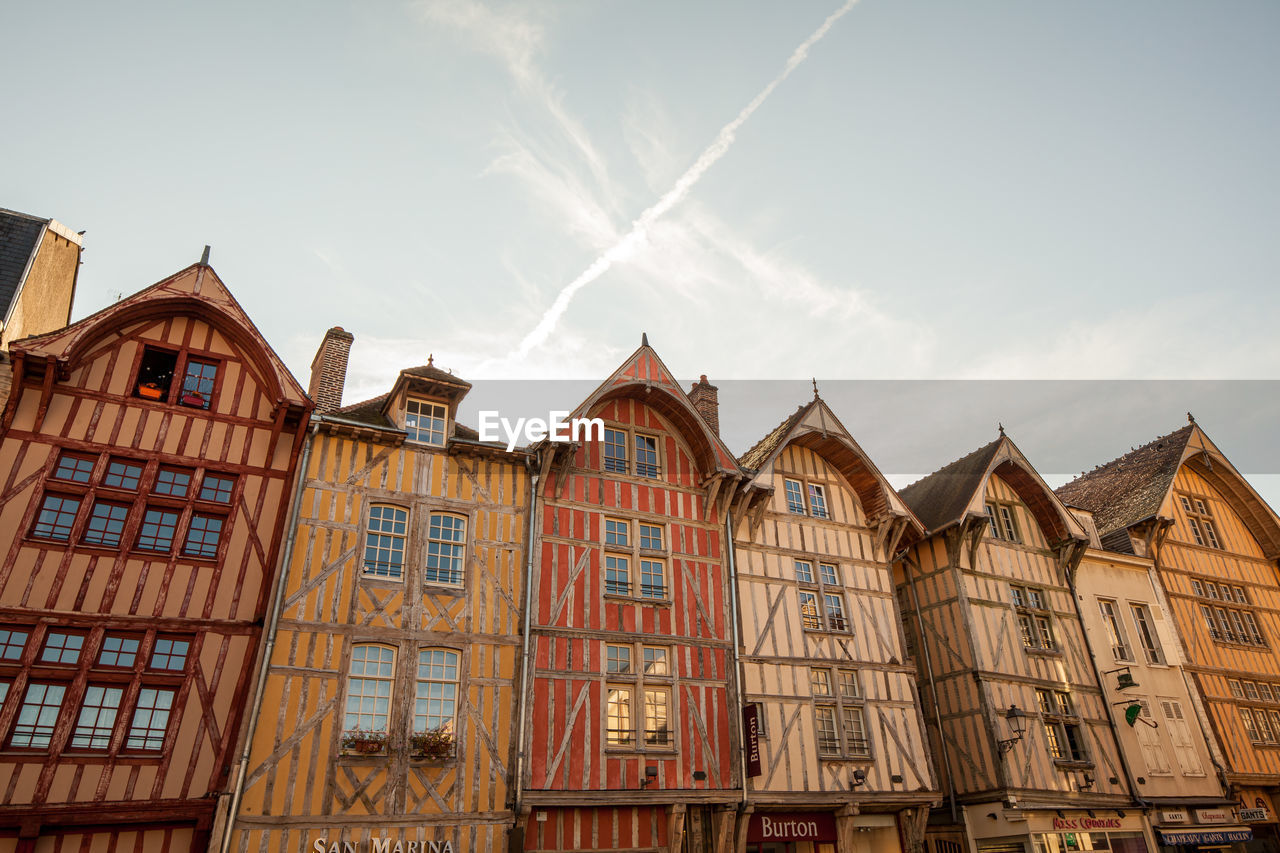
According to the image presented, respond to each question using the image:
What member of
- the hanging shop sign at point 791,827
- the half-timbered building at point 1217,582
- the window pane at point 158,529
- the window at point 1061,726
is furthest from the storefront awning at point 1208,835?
the window pane at point 158,529

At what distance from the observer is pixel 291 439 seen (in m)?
15.0


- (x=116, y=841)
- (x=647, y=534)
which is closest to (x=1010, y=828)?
(x=647, y=534)

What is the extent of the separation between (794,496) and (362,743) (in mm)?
10769

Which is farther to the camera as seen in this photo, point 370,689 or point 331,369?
point 331,369

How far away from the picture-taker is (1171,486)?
2500 centimetres

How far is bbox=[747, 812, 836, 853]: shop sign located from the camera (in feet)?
52.4

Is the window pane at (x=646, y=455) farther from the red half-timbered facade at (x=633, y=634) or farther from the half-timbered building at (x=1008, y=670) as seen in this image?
the half-timbered building at (x=1008, y=670)

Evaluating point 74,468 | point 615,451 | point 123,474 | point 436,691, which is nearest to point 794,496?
point 615,451

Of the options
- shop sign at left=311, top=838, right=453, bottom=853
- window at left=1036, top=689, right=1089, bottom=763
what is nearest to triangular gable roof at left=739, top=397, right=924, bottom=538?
window at left=1036, top=689, right=1089, bottom=763

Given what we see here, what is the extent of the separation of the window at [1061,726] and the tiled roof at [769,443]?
8497 mm

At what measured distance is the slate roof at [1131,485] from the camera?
25108mm

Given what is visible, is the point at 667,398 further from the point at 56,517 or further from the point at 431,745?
the point at 56,517

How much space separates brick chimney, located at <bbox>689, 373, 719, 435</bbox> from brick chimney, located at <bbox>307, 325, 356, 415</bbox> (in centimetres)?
766

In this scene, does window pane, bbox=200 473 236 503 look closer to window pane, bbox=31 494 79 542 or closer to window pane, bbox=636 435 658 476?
window pane, bbox=31 494 79 542
